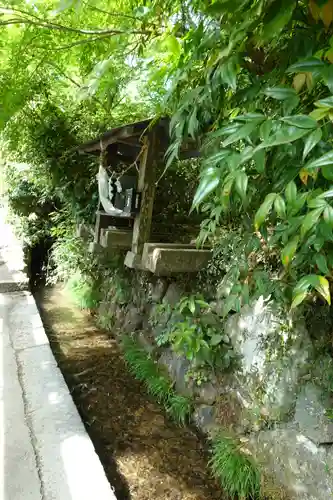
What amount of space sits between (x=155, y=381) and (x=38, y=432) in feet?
4.85

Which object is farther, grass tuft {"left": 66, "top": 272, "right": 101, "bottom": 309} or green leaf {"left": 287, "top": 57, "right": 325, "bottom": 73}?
grass tuft {"left": 66, "top": 272, "right": 101, "bottom": 309}

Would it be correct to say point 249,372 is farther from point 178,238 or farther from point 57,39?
point 57,39

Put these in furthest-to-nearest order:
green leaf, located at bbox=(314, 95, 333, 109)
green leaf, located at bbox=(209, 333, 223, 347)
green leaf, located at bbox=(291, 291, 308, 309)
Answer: green leaf, located at bbox=(209, 333, 223, 347) → green leaf, located at bbox=(291, 291, 308, 309) → green leaf, located at bbox=(314, 95, 333, 109)

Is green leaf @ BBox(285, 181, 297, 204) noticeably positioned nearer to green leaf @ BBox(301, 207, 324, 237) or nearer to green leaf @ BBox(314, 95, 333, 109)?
green leaf @ BBox(301, 207, 324, 237)

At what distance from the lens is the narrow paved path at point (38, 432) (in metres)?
1.96

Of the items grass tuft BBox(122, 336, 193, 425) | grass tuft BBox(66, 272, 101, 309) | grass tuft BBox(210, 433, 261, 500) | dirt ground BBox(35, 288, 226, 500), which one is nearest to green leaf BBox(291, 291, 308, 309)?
grass tuft BBox(210, 433, 261, 500)

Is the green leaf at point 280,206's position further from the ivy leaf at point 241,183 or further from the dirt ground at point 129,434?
the dirt ground at point 129,434

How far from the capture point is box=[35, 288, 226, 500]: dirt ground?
2.64 m

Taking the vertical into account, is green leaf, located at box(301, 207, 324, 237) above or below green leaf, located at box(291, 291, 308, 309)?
above

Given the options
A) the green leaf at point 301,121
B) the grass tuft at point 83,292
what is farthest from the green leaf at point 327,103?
the grass tuft at point 83,292

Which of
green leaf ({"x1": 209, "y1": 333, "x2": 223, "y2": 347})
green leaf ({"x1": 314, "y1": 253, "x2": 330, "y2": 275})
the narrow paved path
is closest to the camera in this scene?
green leaf ({"x1": 314, "y1": 253, "x2": 330, "y2": 275})

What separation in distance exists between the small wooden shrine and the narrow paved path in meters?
1.15

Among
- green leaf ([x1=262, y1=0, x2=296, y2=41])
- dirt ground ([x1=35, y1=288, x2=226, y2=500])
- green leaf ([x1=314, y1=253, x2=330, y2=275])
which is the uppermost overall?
green leaf ([x1=262, y1=0, x2=296, y2=41])

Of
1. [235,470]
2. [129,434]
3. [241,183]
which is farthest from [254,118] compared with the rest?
[129,434]
